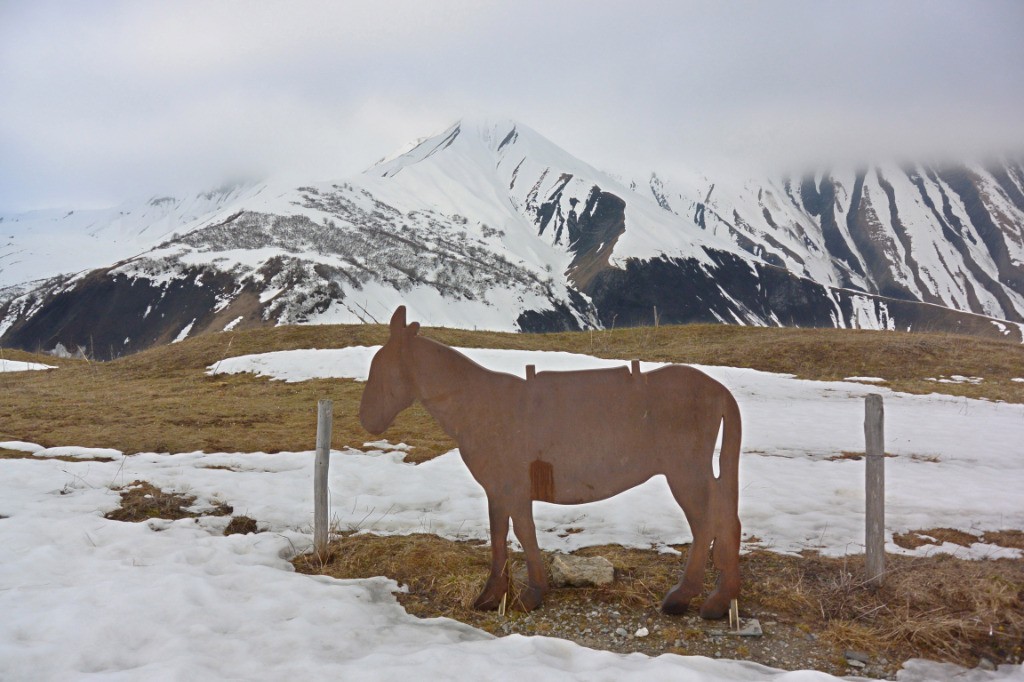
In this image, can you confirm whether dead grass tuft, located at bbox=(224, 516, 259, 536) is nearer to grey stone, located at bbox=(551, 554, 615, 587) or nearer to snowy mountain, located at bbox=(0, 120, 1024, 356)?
grey stone, located at bbox=(551, 554, 615, 587)

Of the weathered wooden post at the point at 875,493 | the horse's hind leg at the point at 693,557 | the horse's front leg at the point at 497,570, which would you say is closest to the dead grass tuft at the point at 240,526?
the horse's front leg at the point at 497,570

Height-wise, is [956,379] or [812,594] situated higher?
[956,379]

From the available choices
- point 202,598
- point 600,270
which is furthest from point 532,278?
point 202,598

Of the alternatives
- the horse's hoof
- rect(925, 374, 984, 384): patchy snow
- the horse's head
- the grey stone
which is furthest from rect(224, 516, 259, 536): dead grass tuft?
rect(925, 374, 984, 384): patchy snow

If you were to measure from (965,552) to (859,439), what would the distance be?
6.88 metres

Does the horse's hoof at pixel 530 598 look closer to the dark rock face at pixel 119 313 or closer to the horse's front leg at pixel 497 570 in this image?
the horse's front leg at pixel 497 570

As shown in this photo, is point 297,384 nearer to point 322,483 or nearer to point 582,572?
point 322,483

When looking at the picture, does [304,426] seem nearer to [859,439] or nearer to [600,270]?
[859,439]

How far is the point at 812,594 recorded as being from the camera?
579cm

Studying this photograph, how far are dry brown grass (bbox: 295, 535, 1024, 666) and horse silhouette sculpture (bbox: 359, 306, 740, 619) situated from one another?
0.42 metres

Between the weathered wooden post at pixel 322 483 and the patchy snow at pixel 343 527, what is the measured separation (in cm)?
49

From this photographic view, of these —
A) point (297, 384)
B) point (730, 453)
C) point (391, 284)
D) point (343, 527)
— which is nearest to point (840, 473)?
point (730, 453)

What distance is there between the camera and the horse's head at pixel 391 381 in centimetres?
596

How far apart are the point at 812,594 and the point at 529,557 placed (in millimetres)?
2885
